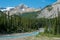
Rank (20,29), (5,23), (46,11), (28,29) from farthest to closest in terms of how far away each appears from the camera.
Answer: (46,11) → (28,29) → (20,29) → (5,23)

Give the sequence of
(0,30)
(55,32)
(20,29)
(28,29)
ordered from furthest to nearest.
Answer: (28,29)
(20,29)
(0,30)
(55,32)

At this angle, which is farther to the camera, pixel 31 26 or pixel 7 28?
pixel 31 26

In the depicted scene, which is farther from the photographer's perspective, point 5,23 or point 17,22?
point 17,22

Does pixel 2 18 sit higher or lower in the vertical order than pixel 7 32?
higher

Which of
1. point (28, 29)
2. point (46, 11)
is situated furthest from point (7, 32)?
point (46, 11)

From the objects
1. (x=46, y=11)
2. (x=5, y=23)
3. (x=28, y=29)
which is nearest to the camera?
(x=5, y=23)

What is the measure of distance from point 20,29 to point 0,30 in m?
7.22

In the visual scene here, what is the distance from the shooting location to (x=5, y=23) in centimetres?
4047

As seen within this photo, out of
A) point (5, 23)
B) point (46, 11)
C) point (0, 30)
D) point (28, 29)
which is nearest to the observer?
point (0, 30)

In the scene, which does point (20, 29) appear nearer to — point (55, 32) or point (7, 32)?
point (7, 32)

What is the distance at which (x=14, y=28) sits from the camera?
136ft

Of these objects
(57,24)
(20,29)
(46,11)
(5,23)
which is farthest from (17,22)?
(46,11)

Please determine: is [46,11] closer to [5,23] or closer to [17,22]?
[17,22]

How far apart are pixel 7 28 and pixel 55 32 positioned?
12.7m
